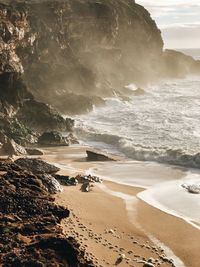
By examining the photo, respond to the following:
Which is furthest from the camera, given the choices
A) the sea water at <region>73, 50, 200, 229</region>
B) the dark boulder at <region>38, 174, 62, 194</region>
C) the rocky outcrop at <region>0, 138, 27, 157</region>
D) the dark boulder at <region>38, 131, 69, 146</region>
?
the dark boulder at <region>38, 131, 69, 146</region>

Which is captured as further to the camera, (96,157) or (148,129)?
(148,129)

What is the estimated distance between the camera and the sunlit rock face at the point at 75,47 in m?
36.9

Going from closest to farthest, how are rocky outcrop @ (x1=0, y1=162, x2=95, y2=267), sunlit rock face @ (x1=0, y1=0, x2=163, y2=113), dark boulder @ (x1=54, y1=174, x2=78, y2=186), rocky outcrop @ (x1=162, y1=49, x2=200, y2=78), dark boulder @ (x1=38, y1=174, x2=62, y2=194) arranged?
rocky outcrop @ (x1=0, y1=162, x2=95, y2=267) < dark boulder @ (x1=38, y1=174, x2=62, y2=194) < dark boulder @ (x1=54, y1=174, x2=78, y2=186) < sunlit rock face @ (x1=0, y1=0, x2=163, y2=113) < rocky outcrop @ (x1=162, y1=49, x2=200, y2=78)

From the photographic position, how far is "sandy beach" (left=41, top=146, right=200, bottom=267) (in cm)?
1114

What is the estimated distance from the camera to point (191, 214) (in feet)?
47.9

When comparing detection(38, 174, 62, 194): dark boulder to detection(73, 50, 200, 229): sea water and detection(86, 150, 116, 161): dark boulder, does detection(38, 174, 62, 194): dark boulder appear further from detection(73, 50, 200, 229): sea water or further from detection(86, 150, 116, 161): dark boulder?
detection(86, 150, 116, 161): dark boulder

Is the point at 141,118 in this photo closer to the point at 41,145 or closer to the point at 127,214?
the point at 41,145

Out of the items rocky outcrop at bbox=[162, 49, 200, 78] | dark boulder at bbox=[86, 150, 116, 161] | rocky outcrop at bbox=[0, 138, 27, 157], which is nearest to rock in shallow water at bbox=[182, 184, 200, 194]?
dark boulder at bbox=[86, 150, 116, 161]

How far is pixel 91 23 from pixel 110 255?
157 feet

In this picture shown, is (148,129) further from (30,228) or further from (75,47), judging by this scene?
(75,47)

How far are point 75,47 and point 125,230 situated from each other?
44.1m

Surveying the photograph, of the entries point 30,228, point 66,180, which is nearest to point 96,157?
point 66,180

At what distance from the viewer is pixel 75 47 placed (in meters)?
54.8

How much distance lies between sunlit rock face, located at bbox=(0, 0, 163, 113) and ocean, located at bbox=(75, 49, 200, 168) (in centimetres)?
358
